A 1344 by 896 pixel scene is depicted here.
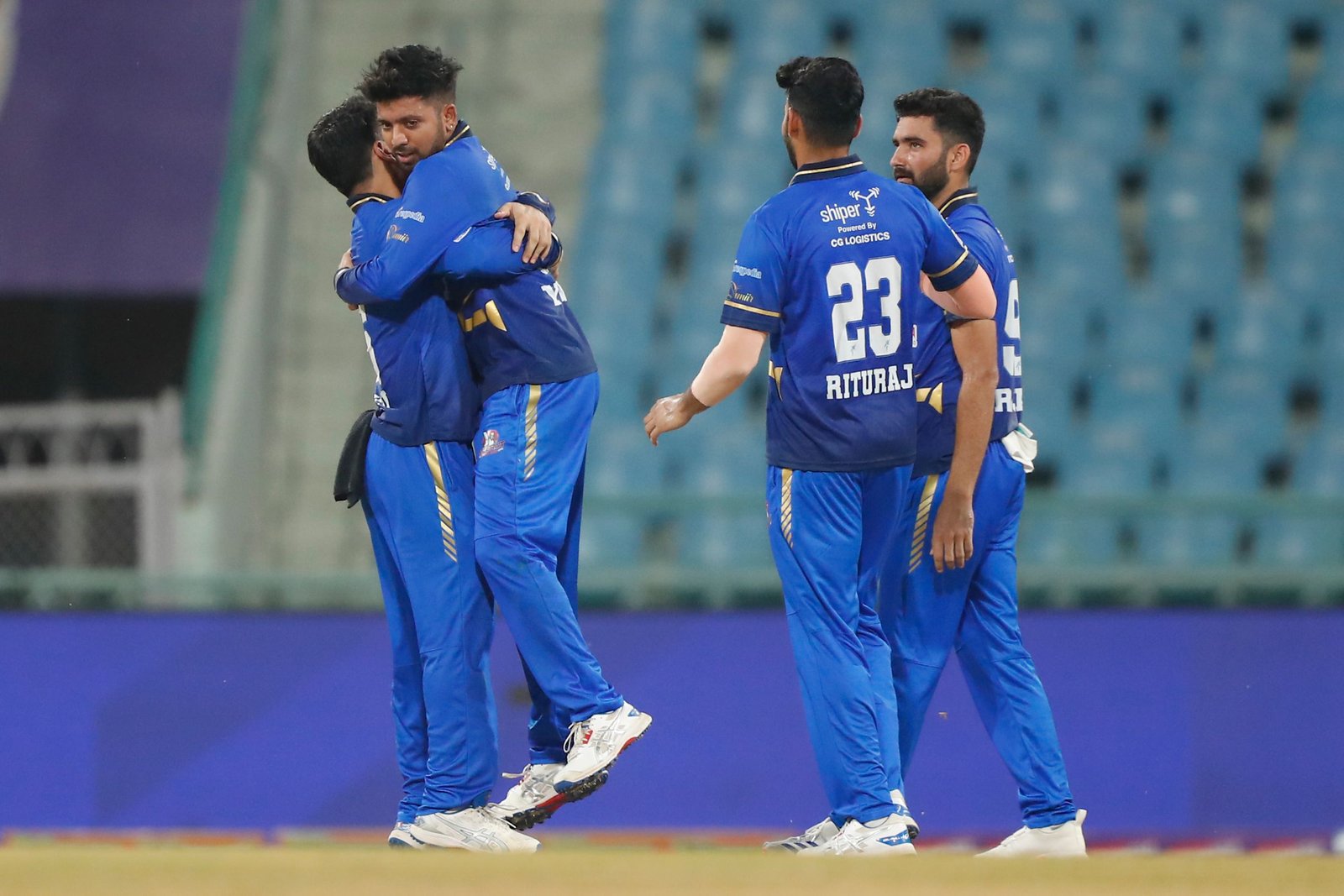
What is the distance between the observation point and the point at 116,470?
986 cm

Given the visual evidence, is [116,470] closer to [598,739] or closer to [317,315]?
[317,315]

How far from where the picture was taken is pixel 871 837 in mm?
4805

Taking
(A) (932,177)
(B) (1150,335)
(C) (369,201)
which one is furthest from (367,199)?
(B) (1150,335)

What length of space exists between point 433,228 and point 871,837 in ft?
6.69

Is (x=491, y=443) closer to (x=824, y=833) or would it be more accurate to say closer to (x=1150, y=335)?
(x=824, y=833)

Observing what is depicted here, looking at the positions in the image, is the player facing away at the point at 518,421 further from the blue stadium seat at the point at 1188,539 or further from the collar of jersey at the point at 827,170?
the blue stadium seat at the point at 1188,539

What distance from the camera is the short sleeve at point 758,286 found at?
4.95m

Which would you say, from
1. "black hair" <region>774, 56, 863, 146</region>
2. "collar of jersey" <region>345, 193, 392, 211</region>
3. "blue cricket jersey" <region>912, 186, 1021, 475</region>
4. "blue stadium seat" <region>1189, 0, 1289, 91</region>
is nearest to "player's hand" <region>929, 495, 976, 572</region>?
"blue cricket jersey" <region>912, 186, 1021, 475</region>

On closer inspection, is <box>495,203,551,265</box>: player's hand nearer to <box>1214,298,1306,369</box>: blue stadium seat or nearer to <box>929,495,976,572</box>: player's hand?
<box>929,495,976,572</box>: player's hand

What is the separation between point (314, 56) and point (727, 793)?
20.7 ft

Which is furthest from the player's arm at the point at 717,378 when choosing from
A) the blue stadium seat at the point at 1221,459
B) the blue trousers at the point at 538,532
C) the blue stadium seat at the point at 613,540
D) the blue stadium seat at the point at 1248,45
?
the blue stadium seat at the point at 1248,45

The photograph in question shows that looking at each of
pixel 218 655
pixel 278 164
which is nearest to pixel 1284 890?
pixel 218 655

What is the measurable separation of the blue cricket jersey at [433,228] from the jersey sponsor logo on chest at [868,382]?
906 mm

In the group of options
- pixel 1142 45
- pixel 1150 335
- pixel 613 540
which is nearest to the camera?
pixel 613 540
